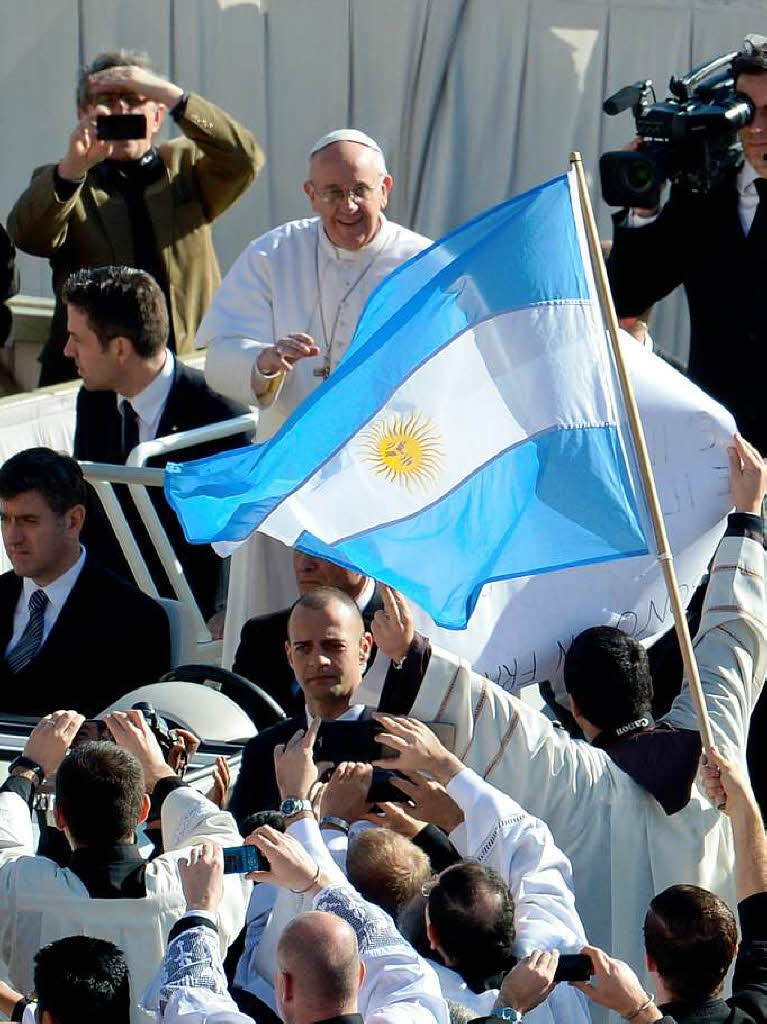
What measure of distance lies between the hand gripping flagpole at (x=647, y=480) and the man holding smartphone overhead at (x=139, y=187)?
3.87 m

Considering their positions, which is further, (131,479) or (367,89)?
(367,89)

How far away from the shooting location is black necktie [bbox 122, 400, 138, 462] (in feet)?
25.3

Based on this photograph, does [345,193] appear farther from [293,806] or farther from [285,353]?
[293,806]

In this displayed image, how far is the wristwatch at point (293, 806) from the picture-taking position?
15.4ft

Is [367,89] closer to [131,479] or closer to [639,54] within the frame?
[639,54]

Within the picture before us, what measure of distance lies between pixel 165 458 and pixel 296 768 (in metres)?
2.91

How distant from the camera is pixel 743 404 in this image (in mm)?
6988

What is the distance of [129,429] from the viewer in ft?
25.3

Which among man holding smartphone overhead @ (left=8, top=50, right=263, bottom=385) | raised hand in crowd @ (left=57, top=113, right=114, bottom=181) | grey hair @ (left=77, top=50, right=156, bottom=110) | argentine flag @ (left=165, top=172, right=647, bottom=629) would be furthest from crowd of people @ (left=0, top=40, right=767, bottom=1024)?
grey hair @ (left=77, top=50, right=156, bottom=110)

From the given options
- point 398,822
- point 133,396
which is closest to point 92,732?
point 398,822

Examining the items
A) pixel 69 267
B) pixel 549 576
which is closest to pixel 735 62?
pixel 549 576

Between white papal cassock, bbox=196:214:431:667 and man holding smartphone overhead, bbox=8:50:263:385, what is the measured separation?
119 cm

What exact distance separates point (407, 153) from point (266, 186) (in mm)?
717

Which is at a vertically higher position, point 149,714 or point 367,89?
point 367,89
